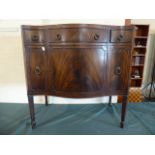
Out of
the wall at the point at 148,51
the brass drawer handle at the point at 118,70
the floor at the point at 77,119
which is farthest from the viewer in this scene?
the wall at the point at 148,51

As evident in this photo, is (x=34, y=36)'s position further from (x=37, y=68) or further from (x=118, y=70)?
(x=118, y=70)

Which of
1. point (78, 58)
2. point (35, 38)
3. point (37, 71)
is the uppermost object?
point (35, 38)

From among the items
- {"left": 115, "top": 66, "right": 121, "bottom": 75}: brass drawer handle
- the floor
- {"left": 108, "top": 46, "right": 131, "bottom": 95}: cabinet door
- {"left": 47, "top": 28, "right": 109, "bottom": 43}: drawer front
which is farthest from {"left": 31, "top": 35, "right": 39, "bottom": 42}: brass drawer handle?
the floor

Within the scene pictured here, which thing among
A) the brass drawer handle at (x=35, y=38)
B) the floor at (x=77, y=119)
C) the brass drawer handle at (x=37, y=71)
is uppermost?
A: the brass drawer handle at (x=35, y=38)

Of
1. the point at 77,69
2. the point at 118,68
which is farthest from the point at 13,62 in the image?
the point at 118,68

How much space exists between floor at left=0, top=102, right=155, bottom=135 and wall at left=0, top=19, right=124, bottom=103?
0.36ft

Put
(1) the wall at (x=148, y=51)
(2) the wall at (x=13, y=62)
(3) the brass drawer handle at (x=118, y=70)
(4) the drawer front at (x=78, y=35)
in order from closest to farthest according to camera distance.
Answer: (4) the drawer front at (x=78, y=35)
(3) the brass drawer handle at (x=118, y=70)
(2) the wall at (x=13, y=62)
(1) the wall at (x=148, y=51)

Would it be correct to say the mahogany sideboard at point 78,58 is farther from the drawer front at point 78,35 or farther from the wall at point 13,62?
the wall at point 13,62

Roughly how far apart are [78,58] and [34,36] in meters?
0.43

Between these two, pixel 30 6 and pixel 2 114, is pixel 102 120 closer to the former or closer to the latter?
pixel 2 114

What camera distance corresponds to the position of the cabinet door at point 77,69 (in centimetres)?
119

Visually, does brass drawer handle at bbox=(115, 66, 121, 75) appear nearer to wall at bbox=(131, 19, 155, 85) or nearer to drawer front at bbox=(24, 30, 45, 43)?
drawer front at bbox=(24, 30, 45, 43)

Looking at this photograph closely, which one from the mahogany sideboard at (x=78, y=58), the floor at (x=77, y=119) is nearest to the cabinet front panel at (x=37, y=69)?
the mahogany sideboard at (x=78, y=58)

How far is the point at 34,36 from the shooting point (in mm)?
1192
